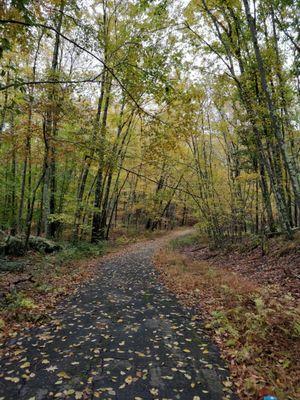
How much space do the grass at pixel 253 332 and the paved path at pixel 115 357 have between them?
0.30 metres

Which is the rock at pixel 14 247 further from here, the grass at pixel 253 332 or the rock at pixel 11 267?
the grass at pixel 253 332

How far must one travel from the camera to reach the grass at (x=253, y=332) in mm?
3493

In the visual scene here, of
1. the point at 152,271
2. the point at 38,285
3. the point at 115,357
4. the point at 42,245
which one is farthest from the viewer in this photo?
the point at 42,245

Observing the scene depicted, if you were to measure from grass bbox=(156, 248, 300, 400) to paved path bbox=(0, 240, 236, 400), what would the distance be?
297 mm

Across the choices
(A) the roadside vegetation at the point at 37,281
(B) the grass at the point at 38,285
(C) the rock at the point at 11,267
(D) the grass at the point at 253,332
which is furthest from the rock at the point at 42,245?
(D) the grass at the point at 253,332

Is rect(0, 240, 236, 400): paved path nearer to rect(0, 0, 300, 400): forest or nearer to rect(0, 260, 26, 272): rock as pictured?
rect(0, 0, 300, 400): forest

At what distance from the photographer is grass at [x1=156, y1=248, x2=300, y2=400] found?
3.49 m

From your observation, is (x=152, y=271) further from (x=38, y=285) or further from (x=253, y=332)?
(x=253, y=332)

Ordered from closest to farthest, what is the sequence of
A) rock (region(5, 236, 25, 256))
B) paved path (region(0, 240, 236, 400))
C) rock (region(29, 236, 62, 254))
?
paved path (region(0, 240, 236, 400)) → rock (region(5, 236, 25, 256)) → rock (region(29, 236, 62, 254))

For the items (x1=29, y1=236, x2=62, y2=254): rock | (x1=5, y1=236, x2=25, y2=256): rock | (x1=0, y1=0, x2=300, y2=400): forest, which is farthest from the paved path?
(x1=29, y1=236, x2=62, y2=254): rock

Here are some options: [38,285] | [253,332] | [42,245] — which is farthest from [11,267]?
[253,332]

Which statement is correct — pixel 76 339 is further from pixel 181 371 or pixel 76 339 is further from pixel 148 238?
pixel 148 238

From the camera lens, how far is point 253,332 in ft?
15.0

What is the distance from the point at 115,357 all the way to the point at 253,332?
2371 mm
